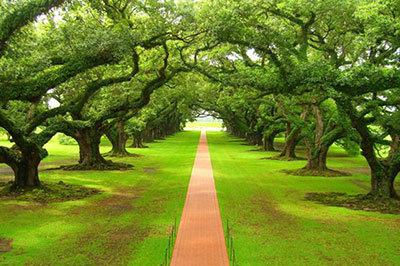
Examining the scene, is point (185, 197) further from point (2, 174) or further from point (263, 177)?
point (2, 174)

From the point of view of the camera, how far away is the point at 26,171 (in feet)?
48.0

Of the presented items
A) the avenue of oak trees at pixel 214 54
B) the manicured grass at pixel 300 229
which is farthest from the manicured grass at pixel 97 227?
the avenue of oak trees at pixel 214 54

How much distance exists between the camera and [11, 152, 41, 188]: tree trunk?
14.4 m

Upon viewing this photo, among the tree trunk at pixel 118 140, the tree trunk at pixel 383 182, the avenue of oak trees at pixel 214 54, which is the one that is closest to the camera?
the avenue of oak trees at pixel 214 54

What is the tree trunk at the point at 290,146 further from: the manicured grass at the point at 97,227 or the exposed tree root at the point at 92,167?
the manicured grass at the point at 97,227

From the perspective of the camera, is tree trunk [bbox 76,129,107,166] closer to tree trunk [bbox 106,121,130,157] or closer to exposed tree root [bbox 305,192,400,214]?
tree trunk [bbox 106,121,130,157]

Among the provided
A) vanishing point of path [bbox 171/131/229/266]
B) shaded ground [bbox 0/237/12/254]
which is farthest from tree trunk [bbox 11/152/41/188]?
vanishing point of path [bbox 171/131/229/266]

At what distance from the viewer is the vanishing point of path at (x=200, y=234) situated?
725 cm

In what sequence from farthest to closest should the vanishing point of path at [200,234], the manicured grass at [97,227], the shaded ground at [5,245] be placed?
the shaded ground at [5,245] < the manicured grass at [97,227] < the vanishing point of path at [200,234]

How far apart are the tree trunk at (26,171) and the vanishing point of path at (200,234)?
264 inches

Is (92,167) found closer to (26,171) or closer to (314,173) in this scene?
(26,171)

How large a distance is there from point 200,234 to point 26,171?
9.33 meters

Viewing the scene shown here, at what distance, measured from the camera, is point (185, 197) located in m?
14.1

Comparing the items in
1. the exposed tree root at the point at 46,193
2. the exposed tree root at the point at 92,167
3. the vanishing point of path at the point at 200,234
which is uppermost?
the exposed tree root at the point at 92,167
